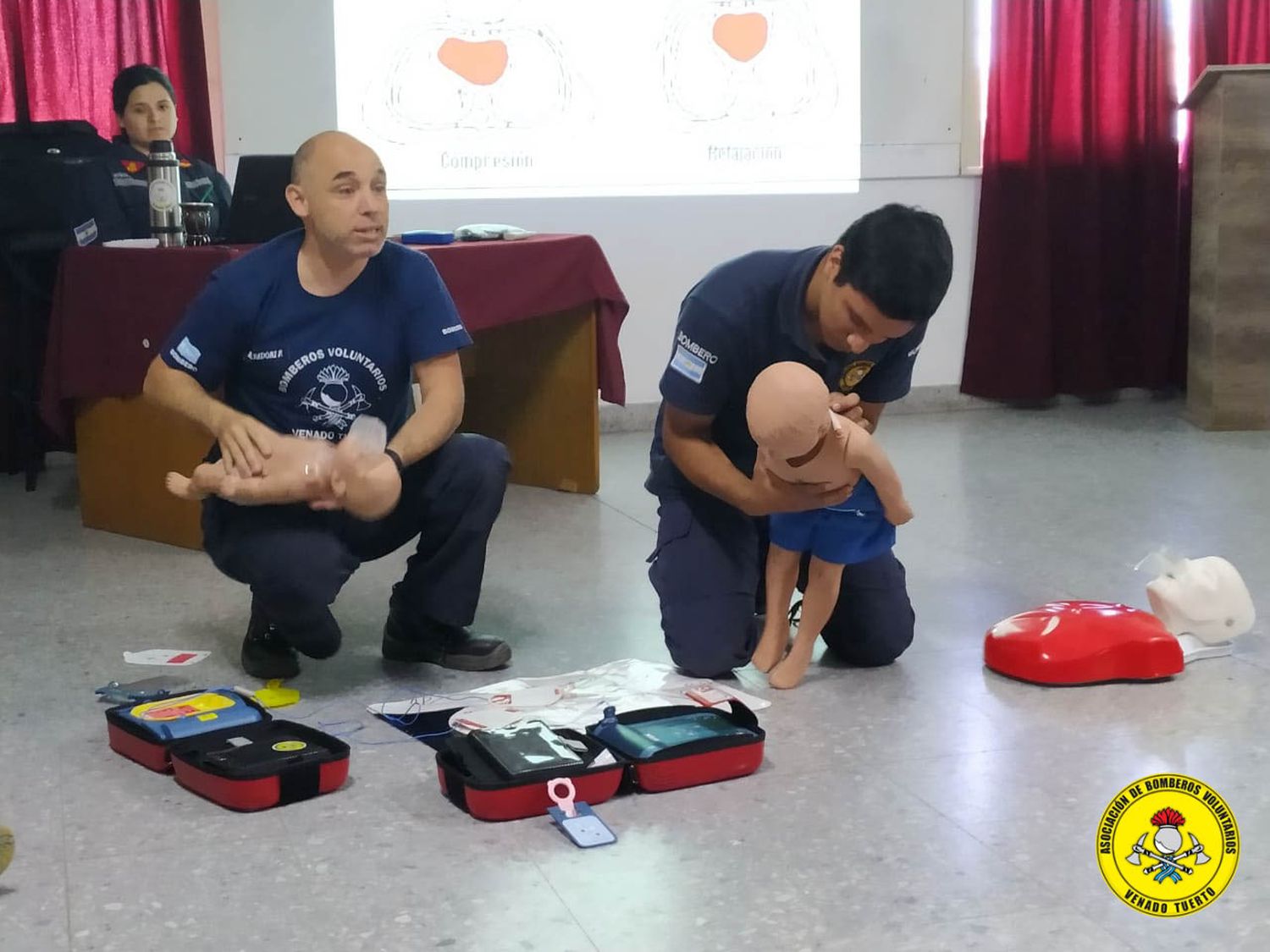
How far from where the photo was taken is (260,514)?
216 cm

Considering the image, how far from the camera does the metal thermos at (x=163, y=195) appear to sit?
330 cm

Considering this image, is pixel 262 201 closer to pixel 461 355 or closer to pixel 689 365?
pixel 461 355

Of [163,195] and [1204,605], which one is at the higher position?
[163,195]

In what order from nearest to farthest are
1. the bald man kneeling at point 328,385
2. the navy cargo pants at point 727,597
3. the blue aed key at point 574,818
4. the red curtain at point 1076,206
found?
the blue aed key at point 574,818 < the bald man kneeling at point 328,385 < the navy cargo pants at point 727,597 < the red curtain at point 1076,206

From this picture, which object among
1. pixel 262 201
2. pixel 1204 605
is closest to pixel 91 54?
pixel 262 201

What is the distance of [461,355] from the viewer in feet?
12.7

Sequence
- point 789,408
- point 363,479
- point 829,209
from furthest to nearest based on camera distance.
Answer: point 829,209, point 363,479, point 789,408

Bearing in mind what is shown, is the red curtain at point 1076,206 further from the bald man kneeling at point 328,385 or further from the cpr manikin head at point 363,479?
the cpr manikin head at point 363,479

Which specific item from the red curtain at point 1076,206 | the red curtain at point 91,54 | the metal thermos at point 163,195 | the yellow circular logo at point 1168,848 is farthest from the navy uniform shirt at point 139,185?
the yellow circular logo at point 1168,848

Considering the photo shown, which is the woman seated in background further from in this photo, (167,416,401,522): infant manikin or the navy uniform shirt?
(167,416,401,522): infant manikin

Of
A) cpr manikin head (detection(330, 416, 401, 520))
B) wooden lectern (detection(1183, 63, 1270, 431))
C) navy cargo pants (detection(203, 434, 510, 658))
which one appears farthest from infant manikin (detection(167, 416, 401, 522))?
wooden lectern (detection(1183, 63, 1270, 431))

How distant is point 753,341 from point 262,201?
1506 millimetres

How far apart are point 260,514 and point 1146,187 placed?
3.95 m

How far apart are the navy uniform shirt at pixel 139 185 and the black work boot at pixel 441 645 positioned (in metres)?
1.82
